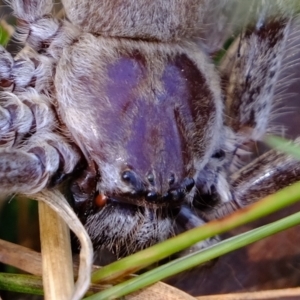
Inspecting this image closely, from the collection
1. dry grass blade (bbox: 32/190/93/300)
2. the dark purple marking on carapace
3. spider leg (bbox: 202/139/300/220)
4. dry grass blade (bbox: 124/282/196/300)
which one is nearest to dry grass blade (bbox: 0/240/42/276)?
dry grass blade (bbox: 32/190/93/300)

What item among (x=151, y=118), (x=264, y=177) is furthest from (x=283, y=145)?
(x=151, y=118)

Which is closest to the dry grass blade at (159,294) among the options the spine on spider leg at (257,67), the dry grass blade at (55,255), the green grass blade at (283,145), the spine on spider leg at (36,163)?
the dry grass blade at (55,255)

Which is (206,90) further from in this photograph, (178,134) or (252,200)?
(252,200)

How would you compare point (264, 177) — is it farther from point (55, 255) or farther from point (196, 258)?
point (55, 255)

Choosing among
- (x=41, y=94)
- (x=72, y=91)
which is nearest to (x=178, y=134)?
(x=72, y=91)

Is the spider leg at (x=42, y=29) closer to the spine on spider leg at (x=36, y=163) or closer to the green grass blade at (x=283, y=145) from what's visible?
the spine on spider leg at (x=36, y=163)

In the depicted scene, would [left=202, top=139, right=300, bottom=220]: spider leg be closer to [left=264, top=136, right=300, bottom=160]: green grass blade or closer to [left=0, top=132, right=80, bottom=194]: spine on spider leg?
[left=264, top=136, right=300, bottom=160]: green grass blade
